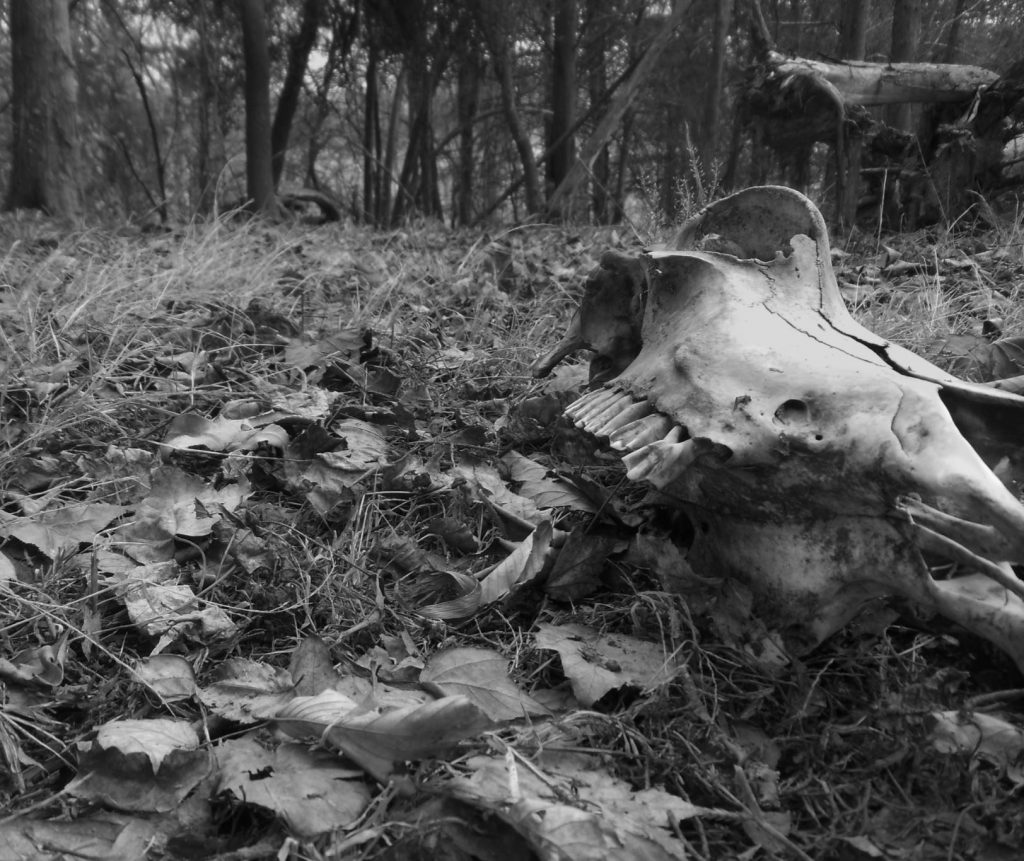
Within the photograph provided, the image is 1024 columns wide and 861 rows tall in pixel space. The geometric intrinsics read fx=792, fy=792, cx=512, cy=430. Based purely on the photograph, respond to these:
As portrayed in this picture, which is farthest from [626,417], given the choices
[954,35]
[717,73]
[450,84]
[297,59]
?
[954,35]

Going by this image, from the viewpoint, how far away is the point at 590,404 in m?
1.63

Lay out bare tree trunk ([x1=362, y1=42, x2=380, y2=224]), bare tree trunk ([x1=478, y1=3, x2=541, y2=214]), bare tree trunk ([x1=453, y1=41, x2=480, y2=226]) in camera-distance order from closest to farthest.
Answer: bare tree trunk ([x1=478, y1=3, x2=541, y2=214])
bare tree trunk ([x1=453, y1=41, x2=480, y2=226])
bare tree trunk ([x1=362, y1=42, x2=380, y2=224])

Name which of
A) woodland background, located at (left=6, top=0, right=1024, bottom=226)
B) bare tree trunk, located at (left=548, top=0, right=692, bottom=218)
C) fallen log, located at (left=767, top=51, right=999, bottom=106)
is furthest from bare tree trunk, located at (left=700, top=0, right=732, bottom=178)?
fallen log, located at (left=767, top=51, right=999, bottom=106)

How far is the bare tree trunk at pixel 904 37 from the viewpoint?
22.8 feet

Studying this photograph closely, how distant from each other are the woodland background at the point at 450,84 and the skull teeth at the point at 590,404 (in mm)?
4593

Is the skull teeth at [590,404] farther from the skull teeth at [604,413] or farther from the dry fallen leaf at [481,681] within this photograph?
the dry fallen leaf at [481,681]

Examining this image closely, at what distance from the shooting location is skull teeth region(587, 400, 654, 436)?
56.8 inches

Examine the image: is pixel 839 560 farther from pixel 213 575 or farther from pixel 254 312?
pixel 254 312

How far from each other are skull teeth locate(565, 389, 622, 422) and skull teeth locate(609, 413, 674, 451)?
0.60ft

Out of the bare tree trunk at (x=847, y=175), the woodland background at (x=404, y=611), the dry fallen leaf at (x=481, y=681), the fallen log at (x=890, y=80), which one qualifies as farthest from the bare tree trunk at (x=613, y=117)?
the dry fallen leaf at (x=481, y=681)

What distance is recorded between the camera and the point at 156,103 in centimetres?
1581

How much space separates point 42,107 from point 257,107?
1938 mm

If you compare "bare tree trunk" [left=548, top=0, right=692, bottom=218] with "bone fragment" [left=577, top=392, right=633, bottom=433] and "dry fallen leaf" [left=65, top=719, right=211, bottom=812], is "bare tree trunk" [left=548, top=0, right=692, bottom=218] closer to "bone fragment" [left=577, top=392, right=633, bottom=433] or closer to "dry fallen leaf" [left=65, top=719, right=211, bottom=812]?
"bone fragment" [left=577, top=392, right=633, bottom=433]

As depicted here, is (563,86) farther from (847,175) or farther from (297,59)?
(847,175)
